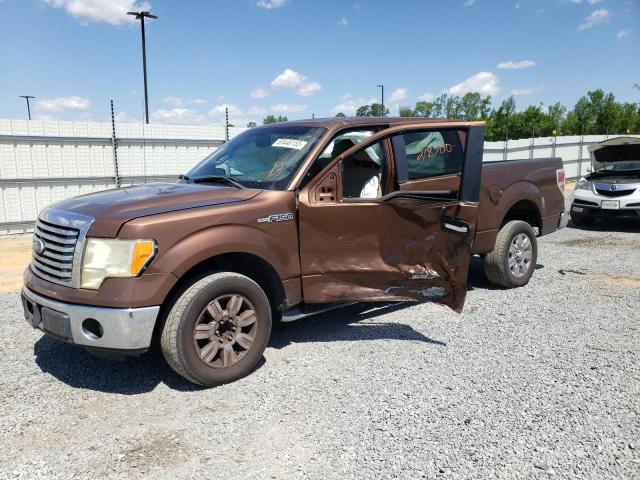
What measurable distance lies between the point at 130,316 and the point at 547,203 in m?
5.31

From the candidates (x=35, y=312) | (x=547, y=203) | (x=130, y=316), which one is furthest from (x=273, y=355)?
(x=547, y=203)

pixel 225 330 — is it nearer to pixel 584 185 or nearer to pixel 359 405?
pixel 359 405

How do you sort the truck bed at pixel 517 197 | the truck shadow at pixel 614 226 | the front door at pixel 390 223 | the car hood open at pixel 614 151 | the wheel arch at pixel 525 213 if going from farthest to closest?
the truck shadow at pixel 614 226
the car hood open at pixel 614 151
the wheel arch at pixel 525 213
the truck bed at pixel 517 197
the front door at pixel 390 223

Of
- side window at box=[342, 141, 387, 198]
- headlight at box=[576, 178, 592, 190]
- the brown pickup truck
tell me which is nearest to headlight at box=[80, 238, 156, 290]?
the brown pickup truck

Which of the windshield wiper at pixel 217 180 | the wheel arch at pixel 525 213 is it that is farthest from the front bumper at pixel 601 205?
the windshield wiper at pixel 217 180

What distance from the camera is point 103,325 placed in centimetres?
326

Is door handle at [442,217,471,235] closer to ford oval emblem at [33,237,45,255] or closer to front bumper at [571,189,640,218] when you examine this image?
ford oval emblem at [33,237,45,255]

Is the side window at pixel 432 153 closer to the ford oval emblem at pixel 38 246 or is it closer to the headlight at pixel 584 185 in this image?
the ford oval emblem at pixel 38 246

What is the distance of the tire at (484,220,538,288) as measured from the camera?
5.94m

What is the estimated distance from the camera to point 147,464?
110 inches

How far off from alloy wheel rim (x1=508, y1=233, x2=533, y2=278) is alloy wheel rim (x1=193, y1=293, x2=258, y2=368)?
3.61 meters

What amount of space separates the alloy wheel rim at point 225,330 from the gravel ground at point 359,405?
240 mm

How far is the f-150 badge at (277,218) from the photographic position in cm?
377

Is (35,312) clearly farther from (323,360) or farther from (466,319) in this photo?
(466,319)
